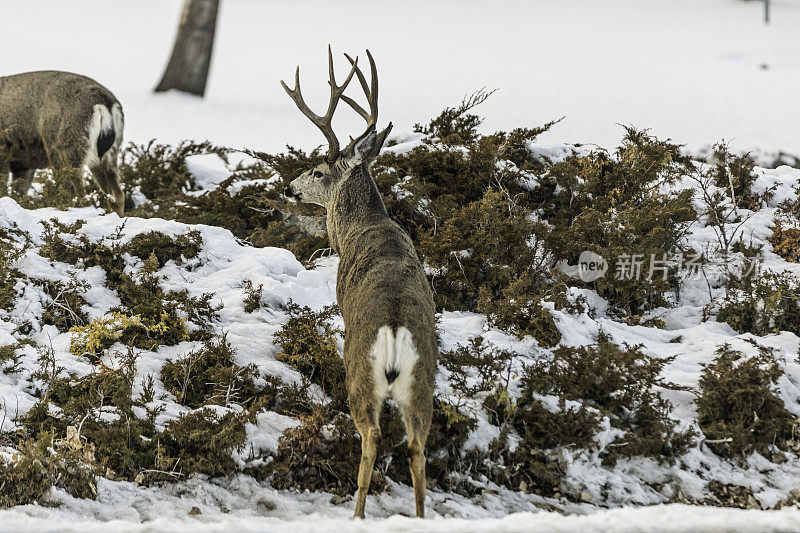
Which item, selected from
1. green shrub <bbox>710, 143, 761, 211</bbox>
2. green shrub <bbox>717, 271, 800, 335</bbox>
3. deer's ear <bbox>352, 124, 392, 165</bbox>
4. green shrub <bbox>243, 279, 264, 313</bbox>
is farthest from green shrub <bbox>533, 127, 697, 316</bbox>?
green shrub <bbox>243, 279, 264, 313</bbox>

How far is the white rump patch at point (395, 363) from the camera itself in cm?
374

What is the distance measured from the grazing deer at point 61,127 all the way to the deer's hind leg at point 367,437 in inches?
246

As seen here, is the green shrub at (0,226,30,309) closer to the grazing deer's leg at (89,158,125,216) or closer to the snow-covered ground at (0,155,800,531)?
the snow-covered ground at (0,155,800,531)

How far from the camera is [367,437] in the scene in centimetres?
384

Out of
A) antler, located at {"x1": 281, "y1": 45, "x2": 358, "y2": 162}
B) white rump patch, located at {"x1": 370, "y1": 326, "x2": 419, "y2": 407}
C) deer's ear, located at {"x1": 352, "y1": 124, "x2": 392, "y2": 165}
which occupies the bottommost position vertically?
white rump patch, located at {"x1": 370, "y1": 326, "x2": 419, "y2": 407}

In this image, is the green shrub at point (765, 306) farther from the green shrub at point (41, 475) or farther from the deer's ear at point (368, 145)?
the green shrub at point (41, 475)

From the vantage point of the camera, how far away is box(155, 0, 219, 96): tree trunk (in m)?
17.0

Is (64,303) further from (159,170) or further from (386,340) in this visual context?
(159,170)

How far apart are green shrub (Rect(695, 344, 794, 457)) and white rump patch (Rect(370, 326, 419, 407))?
99.6 inches

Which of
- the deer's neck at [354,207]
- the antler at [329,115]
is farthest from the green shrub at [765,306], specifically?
the antler at [329,115]

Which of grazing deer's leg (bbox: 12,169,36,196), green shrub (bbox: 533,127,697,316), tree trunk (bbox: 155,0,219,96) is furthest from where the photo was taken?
tree trunk (bbox: 155,0,219,96)

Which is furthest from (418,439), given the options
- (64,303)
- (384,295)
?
(64,303)

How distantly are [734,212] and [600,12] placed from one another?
26314mm

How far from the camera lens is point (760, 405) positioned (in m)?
5.09
